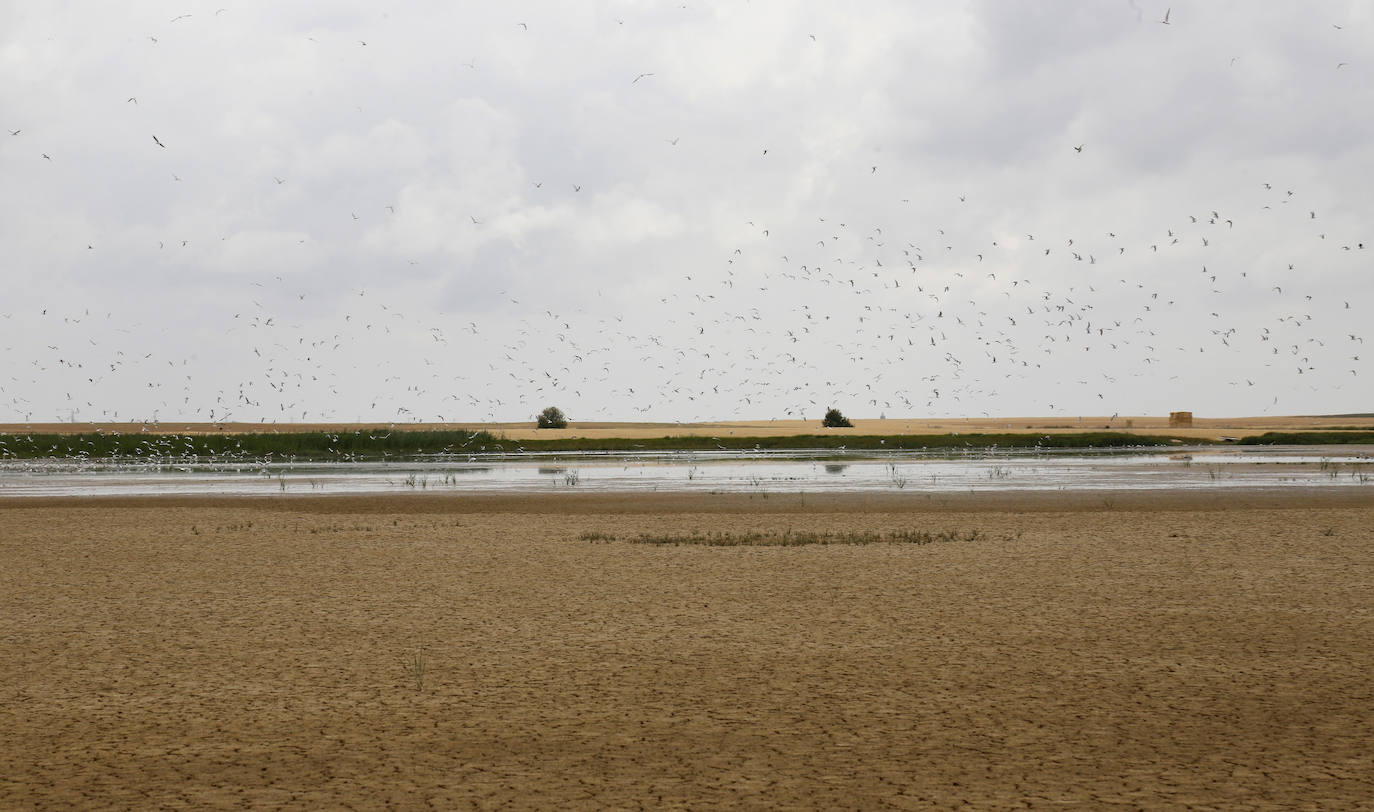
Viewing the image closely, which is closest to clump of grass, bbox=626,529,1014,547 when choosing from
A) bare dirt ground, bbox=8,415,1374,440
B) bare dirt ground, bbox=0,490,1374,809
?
bare dirt ground, bbox=0,490,1374,809

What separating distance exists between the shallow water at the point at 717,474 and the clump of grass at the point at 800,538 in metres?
13.5

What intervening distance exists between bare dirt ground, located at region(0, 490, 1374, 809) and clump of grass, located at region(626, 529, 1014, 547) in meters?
0.75

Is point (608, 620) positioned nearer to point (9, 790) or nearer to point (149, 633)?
point (149, 633)

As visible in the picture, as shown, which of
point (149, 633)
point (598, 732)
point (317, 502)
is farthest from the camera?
point (317, 502)

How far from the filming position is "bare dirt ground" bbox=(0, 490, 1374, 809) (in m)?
7.79

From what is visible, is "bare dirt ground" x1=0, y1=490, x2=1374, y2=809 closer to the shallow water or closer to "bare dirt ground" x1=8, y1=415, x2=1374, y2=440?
the shallow water

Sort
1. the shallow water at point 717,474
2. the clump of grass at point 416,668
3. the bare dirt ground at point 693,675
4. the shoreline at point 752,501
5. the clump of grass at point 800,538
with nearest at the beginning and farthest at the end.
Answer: the bare dirt ground at point 693,675
the clump of grass at point 416,668
the clump of grass at point 800,538
the shoreline at point 752,501
the shallow water at point 717,474

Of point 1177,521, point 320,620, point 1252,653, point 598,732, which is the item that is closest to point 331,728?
point 598,732

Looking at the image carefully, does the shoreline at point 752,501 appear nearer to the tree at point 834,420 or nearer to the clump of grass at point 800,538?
the clump of grass at point 800,538

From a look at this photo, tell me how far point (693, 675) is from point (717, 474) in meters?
37.1

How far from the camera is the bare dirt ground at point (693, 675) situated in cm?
779

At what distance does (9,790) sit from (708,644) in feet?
21.7

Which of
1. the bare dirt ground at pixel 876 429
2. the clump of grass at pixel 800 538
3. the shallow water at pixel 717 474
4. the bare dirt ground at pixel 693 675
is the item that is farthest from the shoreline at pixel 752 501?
the bare dirt ground at pixel 876 429

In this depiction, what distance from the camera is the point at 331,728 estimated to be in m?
9.23
